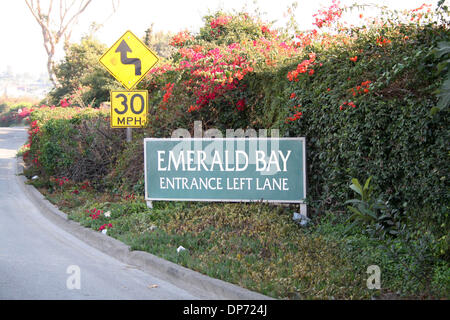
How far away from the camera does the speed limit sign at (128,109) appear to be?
10336mm

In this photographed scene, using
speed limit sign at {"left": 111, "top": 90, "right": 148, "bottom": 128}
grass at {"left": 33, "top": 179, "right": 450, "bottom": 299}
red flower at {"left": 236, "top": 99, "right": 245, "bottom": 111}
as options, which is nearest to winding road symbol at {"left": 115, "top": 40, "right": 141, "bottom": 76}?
speed limit sign at {"left": 111, "top": 90, "right": 148, "bottom": 128}

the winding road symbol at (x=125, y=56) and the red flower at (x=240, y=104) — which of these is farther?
the winding road symbol at (x=125, y=56)

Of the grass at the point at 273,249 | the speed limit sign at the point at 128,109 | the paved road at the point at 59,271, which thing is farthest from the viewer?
the speed limit sign at the point at 128,109

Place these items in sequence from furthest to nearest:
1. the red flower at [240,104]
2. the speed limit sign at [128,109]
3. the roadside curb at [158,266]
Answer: the speed limit sign at [128,109]
the red flower at [240,104]
the roadside curb at [158,266]

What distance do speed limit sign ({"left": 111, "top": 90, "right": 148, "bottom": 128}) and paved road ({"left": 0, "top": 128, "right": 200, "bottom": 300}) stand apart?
2.60 metres

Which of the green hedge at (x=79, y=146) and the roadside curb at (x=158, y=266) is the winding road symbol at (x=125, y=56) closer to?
the green hedge at (x=79, y=146)

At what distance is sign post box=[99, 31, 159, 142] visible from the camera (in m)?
10.4

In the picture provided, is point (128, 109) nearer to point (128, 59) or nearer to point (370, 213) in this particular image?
point (128, 59)

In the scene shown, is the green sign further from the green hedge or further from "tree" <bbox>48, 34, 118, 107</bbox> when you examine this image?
"tree" <bbox>48, 34, 118, 107</bbox>

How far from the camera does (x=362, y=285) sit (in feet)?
17.1

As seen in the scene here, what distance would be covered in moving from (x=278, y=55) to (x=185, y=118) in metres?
2.65

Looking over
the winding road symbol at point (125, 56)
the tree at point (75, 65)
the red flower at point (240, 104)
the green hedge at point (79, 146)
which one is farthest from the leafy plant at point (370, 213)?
the tree at point (75, 65)

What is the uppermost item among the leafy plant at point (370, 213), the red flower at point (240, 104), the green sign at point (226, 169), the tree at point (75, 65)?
the tree at point (75, 65)

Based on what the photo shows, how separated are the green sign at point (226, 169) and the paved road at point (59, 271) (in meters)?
1.98
